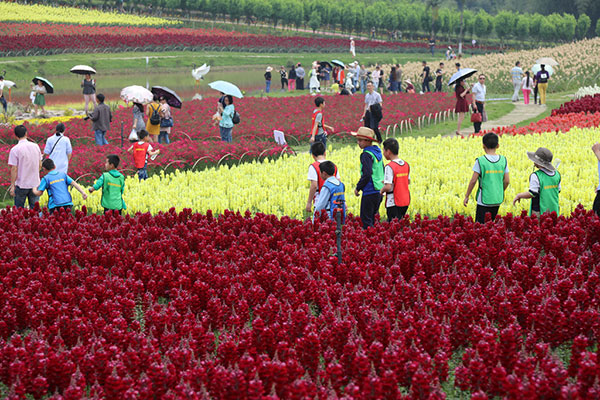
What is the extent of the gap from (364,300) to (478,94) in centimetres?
1792

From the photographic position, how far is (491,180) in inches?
383

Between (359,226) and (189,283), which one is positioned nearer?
(189,283)

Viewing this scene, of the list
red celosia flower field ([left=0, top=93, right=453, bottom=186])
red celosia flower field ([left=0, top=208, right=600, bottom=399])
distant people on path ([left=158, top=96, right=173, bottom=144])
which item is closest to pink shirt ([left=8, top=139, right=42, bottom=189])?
red celosia flower field ([left=0, top=208, right=600, bottom=399])

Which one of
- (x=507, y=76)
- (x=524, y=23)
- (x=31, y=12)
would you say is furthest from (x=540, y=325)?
(x=524, y=23)

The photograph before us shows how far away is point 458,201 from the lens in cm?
1186

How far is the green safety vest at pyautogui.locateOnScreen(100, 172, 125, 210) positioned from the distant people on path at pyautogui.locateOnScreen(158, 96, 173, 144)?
7.55 meters

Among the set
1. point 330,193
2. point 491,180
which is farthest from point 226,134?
point 491,180

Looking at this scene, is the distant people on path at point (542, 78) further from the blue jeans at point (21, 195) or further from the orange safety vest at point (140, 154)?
the blue jeans at point (21, 195)

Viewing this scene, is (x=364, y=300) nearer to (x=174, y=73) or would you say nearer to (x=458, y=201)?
(x=458, y=201)

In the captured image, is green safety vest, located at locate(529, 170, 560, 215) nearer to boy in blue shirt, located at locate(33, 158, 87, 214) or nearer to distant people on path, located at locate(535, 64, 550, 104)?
boy in blue shirt, located at locate(33, 158, 87, 214)

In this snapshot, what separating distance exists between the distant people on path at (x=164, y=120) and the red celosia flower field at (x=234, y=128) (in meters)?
0.44

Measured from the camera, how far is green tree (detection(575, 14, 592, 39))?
9834 cm

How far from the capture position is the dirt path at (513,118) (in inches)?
978

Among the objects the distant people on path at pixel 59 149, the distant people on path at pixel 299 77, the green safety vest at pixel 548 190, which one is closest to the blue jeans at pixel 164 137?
the distant people on path at pixel 59 149
